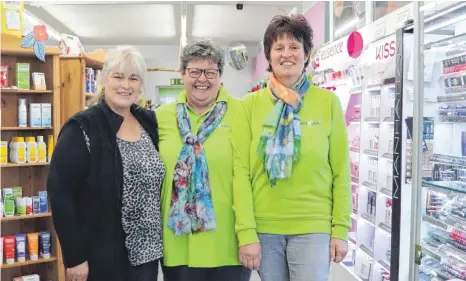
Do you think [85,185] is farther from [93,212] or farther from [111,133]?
[111,133]

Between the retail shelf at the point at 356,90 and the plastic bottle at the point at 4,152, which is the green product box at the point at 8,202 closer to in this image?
the plastic bottle at the point at 4,152

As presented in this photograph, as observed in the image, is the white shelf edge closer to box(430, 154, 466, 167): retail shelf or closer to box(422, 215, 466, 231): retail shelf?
box(422, 215, 466, 231): retail shelf

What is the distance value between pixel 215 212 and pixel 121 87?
2.30 feet

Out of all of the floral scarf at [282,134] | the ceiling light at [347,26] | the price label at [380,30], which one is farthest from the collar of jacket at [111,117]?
the ceiling light at [347,26]

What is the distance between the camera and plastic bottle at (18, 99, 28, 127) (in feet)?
13.5

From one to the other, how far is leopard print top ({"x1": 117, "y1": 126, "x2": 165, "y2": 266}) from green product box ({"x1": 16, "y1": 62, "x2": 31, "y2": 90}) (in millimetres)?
2726

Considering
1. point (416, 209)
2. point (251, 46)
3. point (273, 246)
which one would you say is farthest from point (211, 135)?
point (251, 46)

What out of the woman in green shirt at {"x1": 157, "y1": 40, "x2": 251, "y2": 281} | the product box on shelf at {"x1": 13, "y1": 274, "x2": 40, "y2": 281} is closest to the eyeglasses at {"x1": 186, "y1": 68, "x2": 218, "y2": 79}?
the woman in green shirt at {"x1": 157, "y1": 40, "x2": 251, "y2": 281}

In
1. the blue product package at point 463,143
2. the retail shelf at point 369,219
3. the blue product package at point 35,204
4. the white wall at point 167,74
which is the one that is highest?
the white wall at point 167,74

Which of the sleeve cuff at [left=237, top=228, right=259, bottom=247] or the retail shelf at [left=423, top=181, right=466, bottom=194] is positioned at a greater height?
the retail shelf at [left=423, top=181, right=466, bottom=194]

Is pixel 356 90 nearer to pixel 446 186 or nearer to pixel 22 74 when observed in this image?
pixel 446 186

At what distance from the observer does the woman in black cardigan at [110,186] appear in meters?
1.80

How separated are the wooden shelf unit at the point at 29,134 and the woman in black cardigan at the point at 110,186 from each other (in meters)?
2.49

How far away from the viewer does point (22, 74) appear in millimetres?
4152
